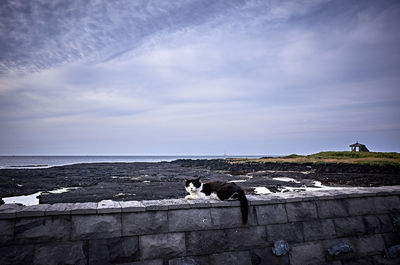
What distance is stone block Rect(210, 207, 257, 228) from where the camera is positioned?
3.89 metres

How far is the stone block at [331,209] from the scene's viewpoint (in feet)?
14.7

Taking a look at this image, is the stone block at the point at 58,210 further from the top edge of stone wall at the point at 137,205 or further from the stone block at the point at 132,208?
the stone block at the point at 132,208

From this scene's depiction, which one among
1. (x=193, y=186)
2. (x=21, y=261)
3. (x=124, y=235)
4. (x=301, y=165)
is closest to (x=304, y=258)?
(x=193, y=186)

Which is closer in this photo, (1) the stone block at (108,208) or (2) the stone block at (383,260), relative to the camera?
(1) the stone block at (108,208)

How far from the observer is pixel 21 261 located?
10.0 ft

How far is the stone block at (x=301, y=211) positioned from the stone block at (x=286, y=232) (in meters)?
0.12

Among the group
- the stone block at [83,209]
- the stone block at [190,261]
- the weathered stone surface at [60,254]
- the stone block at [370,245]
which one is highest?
the stone block at [83,209]

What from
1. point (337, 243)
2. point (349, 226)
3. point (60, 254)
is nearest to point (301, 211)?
point (337, 243)

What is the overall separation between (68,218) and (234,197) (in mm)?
2438

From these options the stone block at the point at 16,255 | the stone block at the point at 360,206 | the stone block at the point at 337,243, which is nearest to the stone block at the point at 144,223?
the stone block at the point at 16,255

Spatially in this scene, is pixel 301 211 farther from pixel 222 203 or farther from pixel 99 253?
pixel 99 253

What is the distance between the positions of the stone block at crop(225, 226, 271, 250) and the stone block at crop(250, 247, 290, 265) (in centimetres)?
9

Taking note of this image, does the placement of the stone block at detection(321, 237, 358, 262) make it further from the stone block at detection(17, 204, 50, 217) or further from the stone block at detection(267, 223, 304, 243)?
the stone block at detection(17, 204, 50, 217)

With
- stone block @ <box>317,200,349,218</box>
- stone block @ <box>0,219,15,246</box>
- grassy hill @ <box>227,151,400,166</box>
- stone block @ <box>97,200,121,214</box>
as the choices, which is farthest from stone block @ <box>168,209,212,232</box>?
grassy hill @ <box>227,151,400,166</box>
